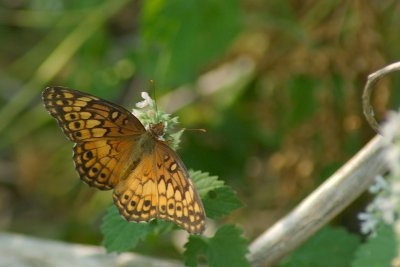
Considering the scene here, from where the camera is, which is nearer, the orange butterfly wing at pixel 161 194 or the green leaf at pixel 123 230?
the orange butterfly wing at pixel 161 194

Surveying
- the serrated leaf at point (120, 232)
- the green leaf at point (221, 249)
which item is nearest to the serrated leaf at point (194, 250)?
the green leaf at point (221, 249)

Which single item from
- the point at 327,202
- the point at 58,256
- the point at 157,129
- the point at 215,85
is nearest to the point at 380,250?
the point at 327,202

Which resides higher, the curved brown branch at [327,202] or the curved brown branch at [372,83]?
the curved brown branch at [372,83]

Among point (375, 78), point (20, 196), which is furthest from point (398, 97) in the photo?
point (20, 196)

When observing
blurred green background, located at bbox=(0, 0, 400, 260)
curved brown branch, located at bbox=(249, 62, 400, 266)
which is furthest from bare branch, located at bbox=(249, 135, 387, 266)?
blurred green background, located at bbox=(0, 0, 400, 260)

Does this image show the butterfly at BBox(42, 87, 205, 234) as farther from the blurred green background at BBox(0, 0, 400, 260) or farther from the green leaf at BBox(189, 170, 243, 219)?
the blurred green background at BBox(0, 0, 400, 260)

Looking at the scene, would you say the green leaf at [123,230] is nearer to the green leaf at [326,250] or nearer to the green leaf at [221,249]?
Answer: the green leaf at [221,249]
